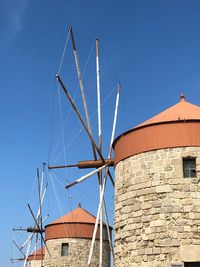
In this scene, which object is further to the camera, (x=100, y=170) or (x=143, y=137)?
(x=100, y=170)

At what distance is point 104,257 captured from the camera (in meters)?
31.0

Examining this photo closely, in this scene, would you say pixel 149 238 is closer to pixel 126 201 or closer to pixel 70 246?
pixel 126 201

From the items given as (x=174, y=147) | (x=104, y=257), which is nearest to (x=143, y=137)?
(x=174, y=147)

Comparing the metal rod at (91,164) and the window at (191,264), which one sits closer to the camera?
the window at (191,264)

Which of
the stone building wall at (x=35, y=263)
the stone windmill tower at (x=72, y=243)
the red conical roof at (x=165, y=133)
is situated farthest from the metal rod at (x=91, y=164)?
the stone building wall at (x=35, y=263)

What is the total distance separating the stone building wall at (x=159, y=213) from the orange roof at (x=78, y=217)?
1624 centimetres

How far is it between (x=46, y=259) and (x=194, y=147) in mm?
20592

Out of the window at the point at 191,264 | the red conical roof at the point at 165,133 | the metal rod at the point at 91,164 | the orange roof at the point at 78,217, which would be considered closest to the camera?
the window at the point at 191,264

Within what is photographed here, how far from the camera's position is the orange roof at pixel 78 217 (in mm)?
32531

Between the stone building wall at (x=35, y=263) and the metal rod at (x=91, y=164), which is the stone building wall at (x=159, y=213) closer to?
the metal rod at (x=91, y=164)

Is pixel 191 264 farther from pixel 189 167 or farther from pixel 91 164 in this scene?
pixel 91 164

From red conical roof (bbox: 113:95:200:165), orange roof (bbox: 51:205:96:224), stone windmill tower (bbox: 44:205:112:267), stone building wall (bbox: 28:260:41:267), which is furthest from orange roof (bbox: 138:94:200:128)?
stone building wall (bbox: 28:260:41:267)

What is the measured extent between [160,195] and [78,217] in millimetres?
18803

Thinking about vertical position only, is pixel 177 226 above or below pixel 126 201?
below
